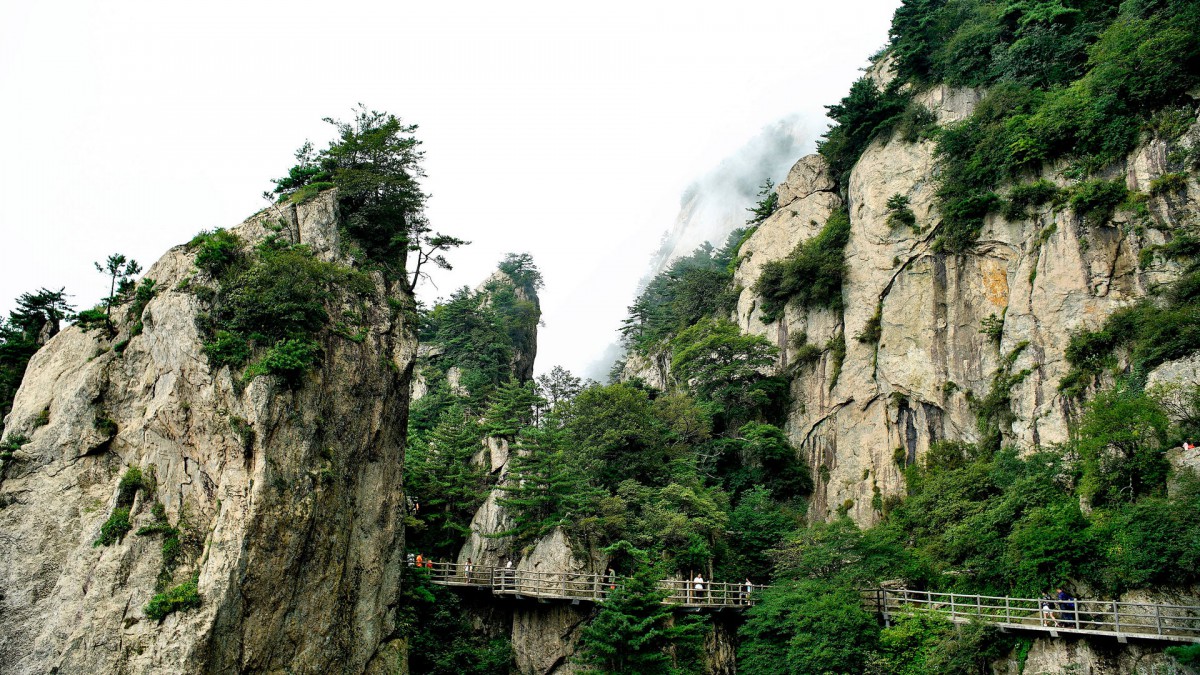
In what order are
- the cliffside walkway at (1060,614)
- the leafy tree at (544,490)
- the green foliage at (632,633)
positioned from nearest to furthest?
the cliffside walkway at (1060,614) < the green foliage at (632,633) < the leafy tree at (544,490)

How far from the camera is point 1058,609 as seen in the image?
18.4 meters

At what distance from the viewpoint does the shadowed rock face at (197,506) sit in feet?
57.5

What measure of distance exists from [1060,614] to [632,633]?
12.1m

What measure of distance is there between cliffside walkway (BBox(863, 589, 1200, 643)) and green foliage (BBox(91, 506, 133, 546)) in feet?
75.4

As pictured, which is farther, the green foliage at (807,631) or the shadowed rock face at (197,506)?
the green foliage at (807,631)

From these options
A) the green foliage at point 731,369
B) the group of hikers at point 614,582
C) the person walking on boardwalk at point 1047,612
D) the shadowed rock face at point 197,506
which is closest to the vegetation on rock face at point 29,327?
the shadowed rock face at point 197,506

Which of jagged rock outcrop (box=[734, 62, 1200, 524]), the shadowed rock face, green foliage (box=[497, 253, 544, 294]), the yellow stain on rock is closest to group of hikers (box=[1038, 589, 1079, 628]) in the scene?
jagged rock outcrop (box=[734, 62, 1200, 524])

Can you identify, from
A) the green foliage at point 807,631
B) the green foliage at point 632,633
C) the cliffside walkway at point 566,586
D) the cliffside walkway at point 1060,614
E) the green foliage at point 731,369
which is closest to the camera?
the cliffside walkway at point 1060,614

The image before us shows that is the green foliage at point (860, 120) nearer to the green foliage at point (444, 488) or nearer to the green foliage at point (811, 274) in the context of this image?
the green foliage at point (811, 274)

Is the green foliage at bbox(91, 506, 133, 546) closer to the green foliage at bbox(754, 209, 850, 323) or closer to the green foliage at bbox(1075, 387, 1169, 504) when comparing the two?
A: the green foliage at bbox(1075, 387, 1169, 504)

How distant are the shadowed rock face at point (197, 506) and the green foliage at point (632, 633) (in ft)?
21.7

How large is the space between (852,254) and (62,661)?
113 ft

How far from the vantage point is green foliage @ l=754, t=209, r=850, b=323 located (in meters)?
35.8

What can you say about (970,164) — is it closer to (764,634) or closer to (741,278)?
(741,278)
